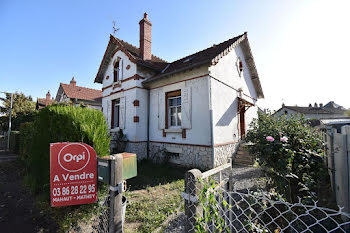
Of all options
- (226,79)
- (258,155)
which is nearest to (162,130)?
(226,79)

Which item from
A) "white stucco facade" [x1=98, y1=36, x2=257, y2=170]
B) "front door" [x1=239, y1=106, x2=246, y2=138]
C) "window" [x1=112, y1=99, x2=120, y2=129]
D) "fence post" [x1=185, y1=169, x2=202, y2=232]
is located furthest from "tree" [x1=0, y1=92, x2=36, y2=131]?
"fence post" [x1=185, y1=169, x2=202, y2=232]

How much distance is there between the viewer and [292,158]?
3223 mm

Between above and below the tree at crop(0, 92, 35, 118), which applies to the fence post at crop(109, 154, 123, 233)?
below

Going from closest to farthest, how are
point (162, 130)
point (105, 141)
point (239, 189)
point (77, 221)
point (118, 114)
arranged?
1. point (77, 221)
2. point (105, 141)
3. point (239, 189)
4. point (162, 130)
5. point (118, 114)

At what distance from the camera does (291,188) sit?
3279 mm

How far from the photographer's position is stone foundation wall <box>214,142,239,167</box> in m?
7.08

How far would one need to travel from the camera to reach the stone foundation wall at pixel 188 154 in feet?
22.8

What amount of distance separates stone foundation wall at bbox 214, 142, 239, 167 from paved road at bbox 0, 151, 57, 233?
5791 millimetres

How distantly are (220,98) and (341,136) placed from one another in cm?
574

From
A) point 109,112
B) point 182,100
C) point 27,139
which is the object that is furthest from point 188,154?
point 27,139

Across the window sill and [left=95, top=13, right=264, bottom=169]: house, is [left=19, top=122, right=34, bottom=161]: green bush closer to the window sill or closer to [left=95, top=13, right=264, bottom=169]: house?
[left=95, top=13, right=264, bottom=169]: house

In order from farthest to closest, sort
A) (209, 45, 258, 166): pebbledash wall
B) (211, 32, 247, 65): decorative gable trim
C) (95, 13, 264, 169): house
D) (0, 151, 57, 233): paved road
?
(209, 45, 258, 166): pebbledash wall
(95, 13, 264, 169): house
(211, 32, 247, 65): decorative gable trim
(0, 151, 57, 233): paved road

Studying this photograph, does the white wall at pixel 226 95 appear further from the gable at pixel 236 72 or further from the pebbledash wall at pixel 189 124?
the pebbledash wall at pixel 189 124

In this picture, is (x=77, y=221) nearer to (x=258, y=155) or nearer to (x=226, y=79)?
(x=258, y=155)
